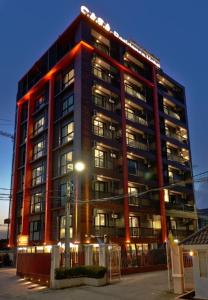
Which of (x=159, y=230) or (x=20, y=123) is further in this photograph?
(x=20, y=123)

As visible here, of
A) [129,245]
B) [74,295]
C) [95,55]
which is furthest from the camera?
[95,55]

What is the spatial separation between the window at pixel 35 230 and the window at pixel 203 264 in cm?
2678

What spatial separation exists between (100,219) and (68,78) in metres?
19.1

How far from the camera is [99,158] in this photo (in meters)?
38.3

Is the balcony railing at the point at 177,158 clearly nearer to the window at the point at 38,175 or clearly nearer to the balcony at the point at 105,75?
the balcony at the point at 105,75

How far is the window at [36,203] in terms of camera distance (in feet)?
134

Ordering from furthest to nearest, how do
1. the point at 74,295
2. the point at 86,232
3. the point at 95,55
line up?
the point at 95,55
the point at 86,232
the point at 74,295

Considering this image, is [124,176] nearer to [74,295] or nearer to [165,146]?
[165,146]

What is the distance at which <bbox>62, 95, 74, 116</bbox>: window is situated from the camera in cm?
4045

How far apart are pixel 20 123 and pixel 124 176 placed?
2085cm

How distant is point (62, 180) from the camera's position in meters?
38.2

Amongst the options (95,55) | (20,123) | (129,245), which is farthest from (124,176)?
(20,123)

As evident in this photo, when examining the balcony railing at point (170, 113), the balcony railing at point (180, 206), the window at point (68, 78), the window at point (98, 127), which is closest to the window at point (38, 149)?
the window at point (68, 78)

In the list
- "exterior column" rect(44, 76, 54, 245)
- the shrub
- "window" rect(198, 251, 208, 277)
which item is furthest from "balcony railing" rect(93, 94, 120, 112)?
"window" rect(198, 251, 208, 277)
